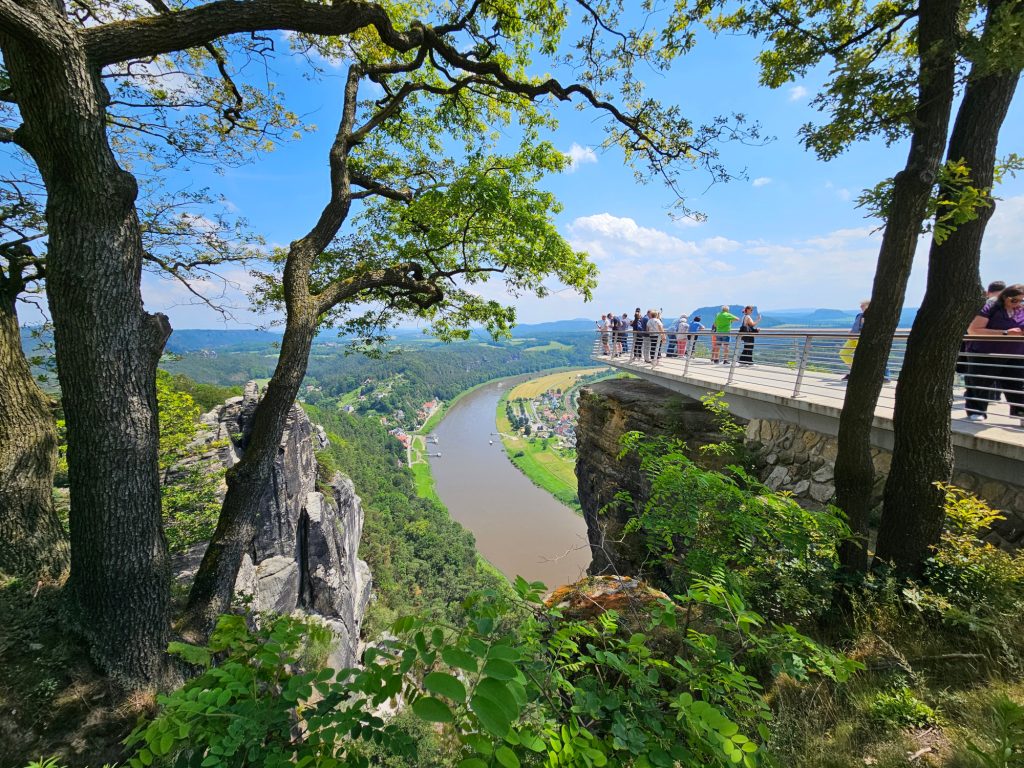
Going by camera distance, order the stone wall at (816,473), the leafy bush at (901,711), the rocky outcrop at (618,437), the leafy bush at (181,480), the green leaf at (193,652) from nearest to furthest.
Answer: the green leaf at (193,652) → the leafy bush at (901,711) → the stone wall at (816,473) → the leafy bush at (181,480) → the rocky outcrop at (618,437)

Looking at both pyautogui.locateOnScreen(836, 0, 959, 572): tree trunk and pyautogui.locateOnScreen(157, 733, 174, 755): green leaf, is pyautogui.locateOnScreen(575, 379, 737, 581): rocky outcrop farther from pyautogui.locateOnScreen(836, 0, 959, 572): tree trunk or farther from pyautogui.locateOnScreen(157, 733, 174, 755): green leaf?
pyautogui.locateOnScreen(157, 733, 174, 755): green leaf

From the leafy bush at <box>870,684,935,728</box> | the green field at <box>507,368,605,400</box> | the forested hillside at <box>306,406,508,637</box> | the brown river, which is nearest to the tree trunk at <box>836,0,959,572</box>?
the leafy bush at <box>870,684,935,728</box>

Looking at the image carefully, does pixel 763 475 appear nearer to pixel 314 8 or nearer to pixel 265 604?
pixel 314 8

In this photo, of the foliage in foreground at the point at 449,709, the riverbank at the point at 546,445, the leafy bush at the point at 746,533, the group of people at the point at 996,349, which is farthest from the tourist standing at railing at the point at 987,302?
the riverbank at the point at 546,445

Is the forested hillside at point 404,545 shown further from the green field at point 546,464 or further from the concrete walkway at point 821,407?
the concrete walkway at point 821,407

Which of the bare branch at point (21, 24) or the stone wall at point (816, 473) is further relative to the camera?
the stone wall at point (816, 473)

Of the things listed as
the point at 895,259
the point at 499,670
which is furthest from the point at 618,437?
Answer: the point at 499,670

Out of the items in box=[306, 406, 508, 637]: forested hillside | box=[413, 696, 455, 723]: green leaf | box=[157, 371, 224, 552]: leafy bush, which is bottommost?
box=[306, 406, 508, 637]: forested hillside
